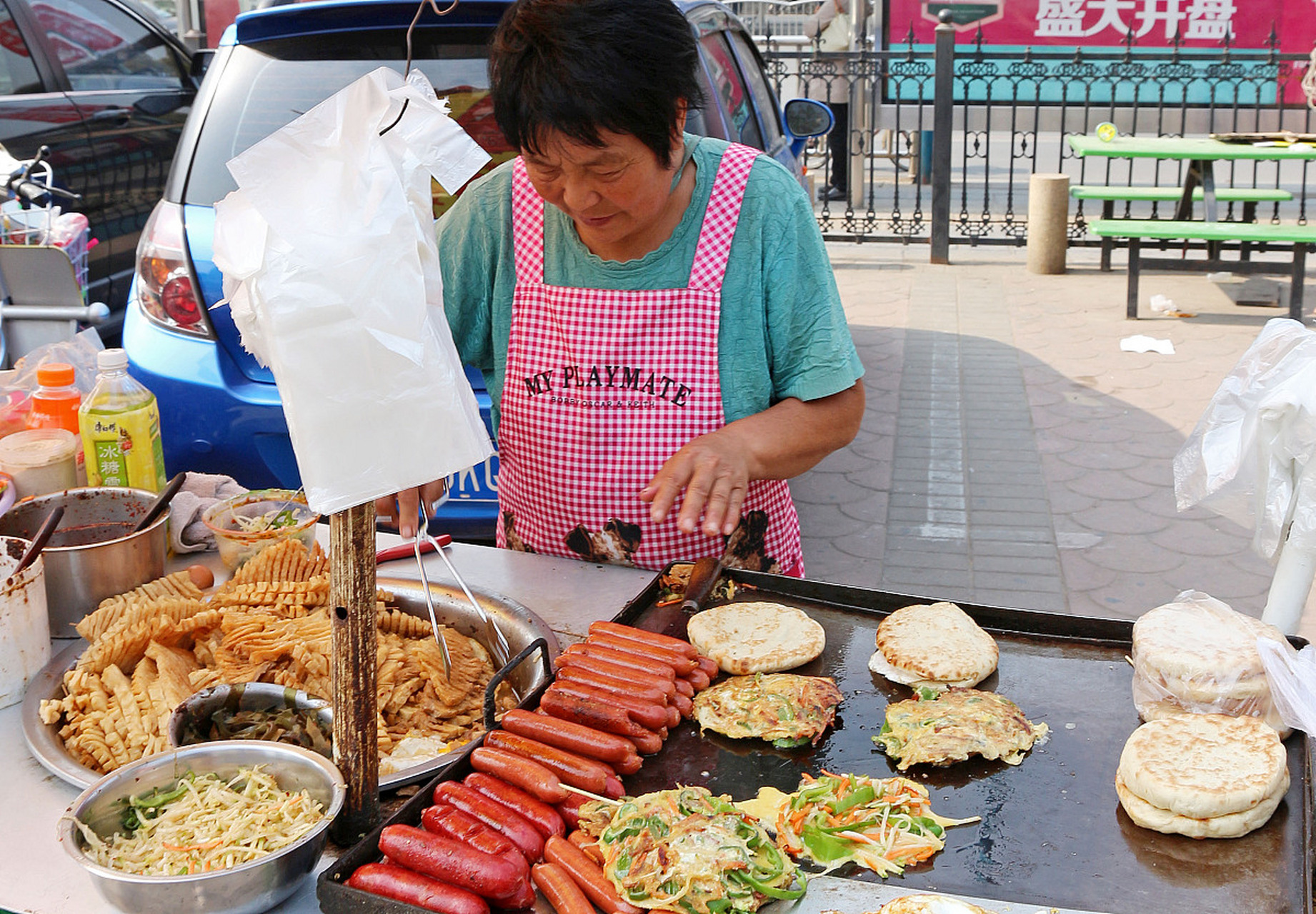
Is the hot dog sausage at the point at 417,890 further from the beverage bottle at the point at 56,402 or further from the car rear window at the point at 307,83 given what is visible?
the car rear window at the point at 307,83

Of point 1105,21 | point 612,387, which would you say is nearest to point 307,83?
point 612,387

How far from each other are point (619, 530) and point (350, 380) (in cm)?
142

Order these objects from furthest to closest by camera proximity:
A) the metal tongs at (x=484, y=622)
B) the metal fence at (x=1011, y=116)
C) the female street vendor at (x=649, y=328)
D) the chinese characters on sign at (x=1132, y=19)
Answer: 1. the chinese characters on sign at (x=1132, y=19)
2. the metal fence at (x=1011, y=116)
3. the female street vendor at (x=649, y=328)
4. the metal tongs at (x=484, y=622)

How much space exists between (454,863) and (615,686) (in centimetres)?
52

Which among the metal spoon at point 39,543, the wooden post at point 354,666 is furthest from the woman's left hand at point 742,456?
the metal spoon at point 39,543

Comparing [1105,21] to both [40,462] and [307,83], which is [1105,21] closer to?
[307,83]

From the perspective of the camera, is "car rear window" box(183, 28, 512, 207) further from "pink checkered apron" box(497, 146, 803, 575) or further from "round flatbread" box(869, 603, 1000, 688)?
"round flatbread" box(869, 603, 1000, 688)

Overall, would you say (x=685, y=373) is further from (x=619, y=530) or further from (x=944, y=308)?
(x=944, y=308)

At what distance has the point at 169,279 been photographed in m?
4.38

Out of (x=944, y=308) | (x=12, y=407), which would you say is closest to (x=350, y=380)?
(x=12, y=407)

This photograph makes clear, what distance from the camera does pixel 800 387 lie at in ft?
8.52

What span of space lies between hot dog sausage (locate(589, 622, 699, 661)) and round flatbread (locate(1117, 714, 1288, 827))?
2.55 ft

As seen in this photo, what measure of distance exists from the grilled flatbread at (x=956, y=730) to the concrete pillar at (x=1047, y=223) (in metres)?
9.38

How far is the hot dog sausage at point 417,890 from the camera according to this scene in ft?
4.97
